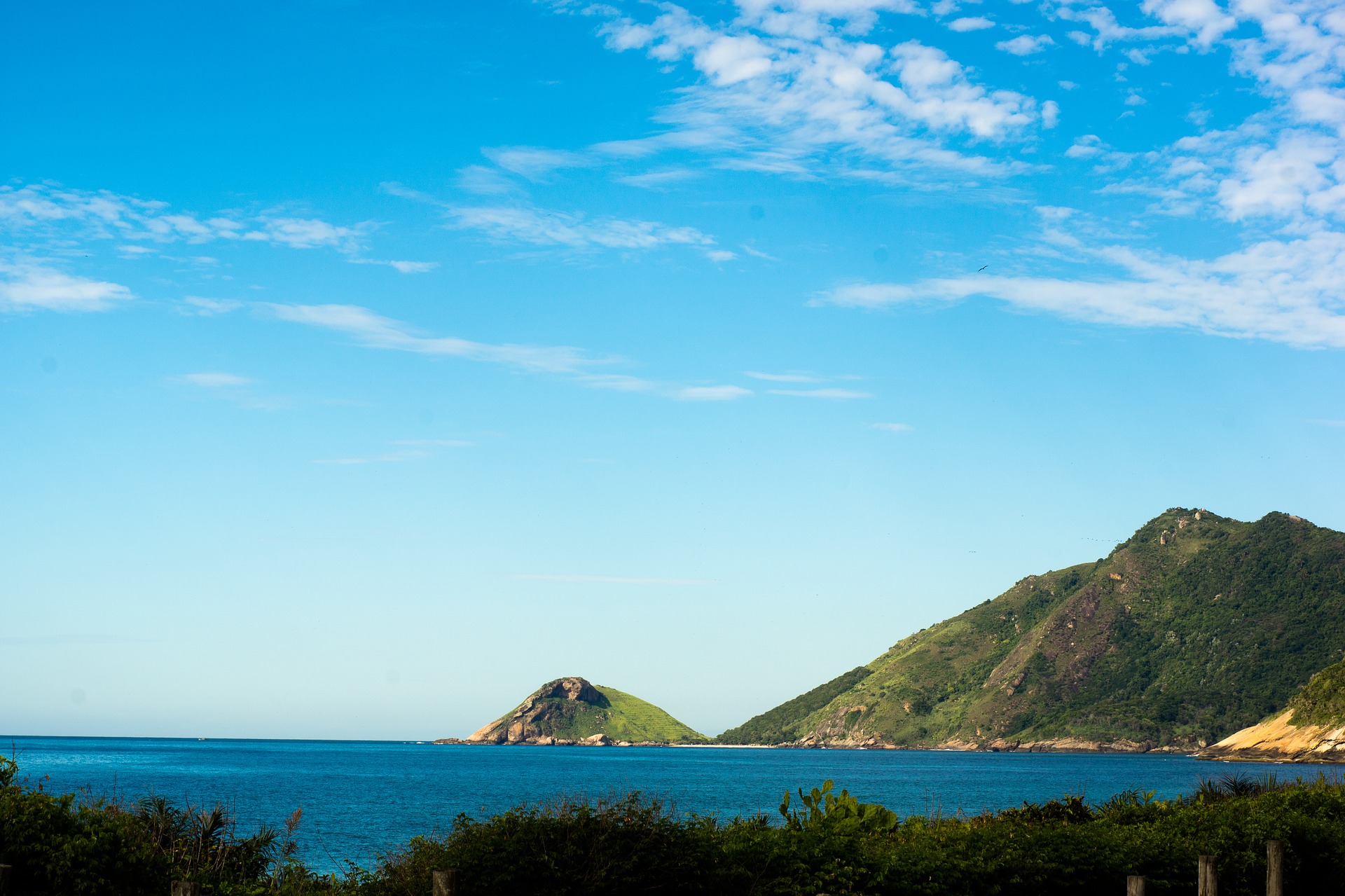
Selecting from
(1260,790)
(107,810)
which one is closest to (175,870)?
(107,810)

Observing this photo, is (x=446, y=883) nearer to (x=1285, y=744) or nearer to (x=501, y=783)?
(x=501, y=783)

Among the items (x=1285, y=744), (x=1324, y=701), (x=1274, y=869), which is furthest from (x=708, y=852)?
(x=1285, y=744)

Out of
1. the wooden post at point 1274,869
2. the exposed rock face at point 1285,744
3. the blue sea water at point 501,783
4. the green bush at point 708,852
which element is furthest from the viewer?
the exposed rock face at point 1285,744

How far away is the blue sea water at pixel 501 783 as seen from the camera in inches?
2445

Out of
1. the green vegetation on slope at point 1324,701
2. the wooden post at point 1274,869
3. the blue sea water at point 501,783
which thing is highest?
the wooden post at point 1274,869

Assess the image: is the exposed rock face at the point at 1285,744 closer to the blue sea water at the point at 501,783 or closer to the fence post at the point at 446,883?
the blue sea water at the point at 501,783

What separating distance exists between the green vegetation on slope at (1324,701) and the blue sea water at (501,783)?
9610 mm

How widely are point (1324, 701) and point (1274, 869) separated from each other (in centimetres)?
14348

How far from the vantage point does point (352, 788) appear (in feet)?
326

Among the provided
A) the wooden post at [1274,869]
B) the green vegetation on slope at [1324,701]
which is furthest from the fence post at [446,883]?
the green vegetation on slope at [1324,701]

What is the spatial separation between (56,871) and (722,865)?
21.6 ft

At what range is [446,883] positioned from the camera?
9164 mm

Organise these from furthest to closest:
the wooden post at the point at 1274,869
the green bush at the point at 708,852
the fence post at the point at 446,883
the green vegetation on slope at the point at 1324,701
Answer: the green vegetation on slope at the point at 1324,701 → the wooden post at the point at 1274,869 → the green bush at the point at 708,852 → the fence post at the point at 446,883

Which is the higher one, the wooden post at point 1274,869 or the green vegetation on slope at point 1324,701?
the wooden post at point 1274,869
